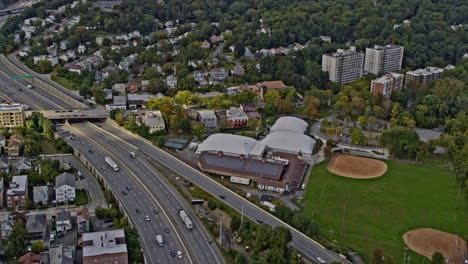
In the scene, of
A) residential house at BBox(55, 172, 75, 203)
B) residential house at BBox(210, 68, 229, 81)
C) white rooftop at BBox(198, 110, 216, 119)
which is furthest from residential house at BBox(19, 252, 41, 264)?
residential house at BBox(210, 68, 229, 81)

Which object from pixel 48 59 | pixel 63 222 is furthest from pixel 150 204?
pixel 48 59

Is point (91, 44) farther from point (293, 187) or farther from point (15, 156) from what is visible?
point (293, 187)

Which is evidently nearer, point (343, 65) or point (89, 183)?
point (89, 183)

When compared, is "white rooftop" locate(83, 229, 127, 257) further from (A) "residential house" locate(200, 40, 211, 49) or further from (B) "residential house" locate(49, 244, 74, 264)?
(A) "residential house" locate(200, 40, 211, 49)

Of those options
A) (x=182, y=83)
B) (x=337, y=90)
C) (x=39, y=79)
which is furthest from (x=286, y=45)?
(x=39, y=79)

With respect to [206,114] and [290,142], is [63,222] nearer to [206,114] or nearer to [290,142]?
[290,142]
